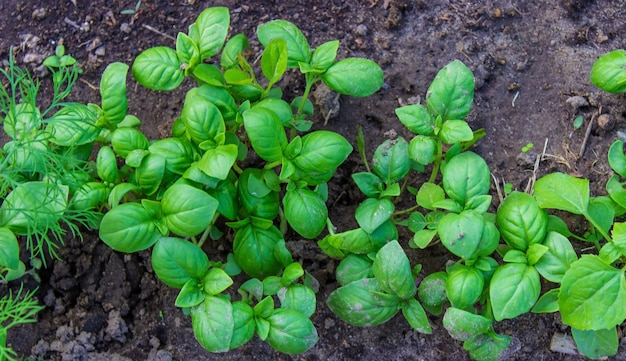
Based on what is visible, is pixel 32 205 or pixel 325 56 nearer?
pixel 32 205

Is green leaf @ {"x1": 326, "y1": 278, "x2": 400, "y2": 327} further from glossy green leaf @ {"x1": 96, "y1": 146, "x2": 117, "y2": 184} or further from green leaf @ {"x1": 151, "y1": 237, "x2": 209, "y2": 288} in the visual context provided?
glossy green leaf @ {"x1": 96, "y1": 146, "x2": 117, "y2": 184}

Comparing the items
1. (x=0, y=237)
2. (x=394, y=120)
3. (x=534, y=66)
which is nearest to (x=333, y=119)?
(x=394, y=120)

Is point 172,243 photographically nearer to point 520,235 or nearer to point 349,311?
point 349,311

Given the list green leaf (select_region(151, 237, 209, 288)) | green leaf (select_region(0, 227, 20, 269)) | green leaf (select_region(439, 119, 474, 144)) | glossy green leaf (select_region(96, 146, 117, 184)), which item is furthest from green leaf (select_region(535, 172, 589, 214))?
green leaf (select_region(0, 227, 20, 269))

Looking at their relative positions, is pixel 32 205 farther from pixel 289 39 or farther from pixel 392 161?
pixel 392 161

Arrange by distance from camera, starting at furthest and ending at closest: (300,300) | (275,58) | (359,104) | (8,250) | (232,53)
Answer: (359,104), (232,53), (275,58), (300,300), (8,250)

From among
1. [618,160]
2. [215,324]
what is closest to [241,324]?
[215,324]
